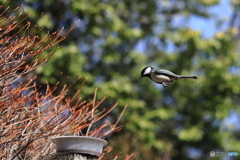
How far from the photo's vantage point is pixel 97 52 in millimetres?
12586

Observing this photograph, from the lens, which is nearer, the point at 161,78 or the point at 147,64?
the point at 161,78

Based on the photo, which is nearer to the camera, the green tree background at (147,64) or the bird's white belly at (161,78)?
the bird's white belly at (161,78)

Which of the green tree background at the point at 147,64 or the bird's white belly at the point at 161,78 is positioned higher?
the bird's white belly at the point at 161,78

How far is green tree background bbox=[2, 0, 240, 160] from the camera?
11.0m

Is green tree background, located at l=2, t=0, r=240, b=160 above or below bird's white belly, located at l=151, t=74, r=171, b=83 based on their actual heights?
below

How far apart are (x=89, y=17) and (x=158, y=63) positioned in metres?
2.55

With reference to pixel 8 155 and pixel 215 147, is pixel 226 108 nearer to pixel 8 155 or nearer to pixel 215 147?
pixel 215 147

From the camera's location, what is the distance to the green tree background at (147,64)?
11.0 metres

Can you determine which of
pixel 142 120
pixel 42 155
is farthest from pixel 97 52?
pixel 42 155

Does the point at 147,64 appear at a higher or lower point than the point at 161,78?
lower

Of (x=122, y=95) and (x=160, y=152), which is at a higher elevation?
(x=122, y=95)

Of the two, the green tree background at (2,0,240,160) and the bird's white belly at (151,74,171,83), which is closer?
the bird's white belly at (151,74,171,83)

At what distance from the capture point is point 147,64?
12531 mm

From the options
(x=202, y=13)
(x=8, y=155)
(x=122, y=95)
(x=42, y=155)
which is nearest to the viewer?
(x=8, y=155)
